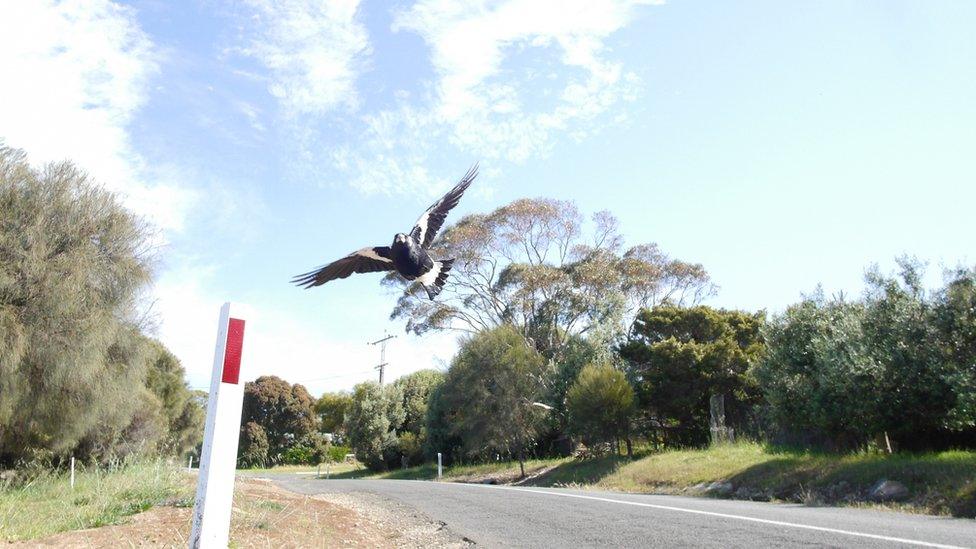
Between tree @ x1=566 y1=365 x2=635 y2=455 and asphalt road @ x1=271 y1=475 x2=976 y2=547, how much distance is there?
12.1 meters

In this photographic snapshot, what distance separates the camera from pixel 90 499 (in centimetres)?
839

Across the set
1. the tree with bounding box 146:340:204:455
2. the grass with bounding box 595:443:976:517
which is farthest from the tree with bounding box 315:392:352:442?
the grass with bounding box 595:443:976:517

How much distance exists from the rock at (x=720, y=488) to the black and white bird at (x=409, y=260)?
10.3 metres

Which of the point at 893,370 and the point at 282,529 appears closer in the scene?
the point at 282,529

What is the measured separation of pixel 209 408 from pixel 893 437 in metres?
14.4

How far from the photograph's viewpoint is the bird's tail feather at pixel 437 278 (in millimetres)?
7336

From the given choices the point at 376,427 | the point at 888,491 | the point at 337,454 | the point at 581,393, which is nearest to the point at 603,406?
the point at 581,393

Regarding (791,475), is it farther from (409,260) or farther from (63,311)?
(63,311)

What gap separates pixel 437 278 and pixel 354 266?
93 centimetres

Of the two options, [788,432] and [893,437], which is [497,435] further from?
[893,437]

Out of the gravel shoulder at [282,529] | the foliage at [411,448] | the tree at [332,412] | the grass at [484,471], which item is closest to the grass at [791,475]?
the grass at [484,471]

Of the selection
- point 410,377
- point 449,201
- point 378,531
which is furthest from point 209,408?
point 410,377

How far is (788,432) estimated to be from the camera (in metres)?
17.8

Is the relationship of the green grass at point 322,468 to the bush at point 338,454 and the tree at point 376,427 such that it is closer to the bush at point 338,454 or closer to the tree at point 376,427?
the bush at point 338,454
